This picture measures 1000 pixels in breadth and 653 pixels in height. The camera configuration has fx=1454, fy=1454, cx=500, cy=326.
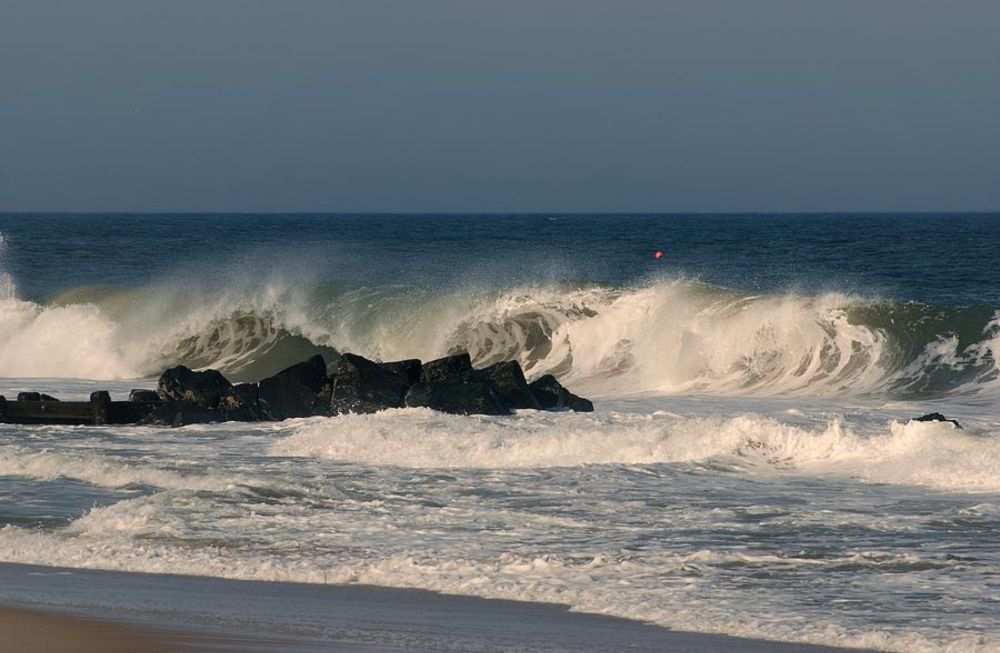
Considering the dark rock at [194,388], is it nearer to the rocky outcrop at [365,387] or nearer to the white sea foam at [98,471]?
the rocky outcrop at [365,387]

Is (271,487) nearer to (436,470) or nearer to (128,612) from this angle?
(436,470)

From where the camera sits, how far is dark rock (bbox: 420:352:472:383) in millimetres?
18781

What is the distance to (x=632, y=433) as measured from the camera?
49.5ft

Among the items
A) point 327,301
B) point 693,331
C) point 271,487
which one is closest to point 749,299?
point 693,331

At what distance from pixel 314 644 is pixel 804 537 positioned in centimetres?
427

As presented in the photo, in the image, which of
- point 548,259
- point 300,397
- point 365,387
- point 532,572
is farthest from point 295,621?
point 548,259

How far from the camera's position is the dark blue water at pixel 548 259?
39.7 metres

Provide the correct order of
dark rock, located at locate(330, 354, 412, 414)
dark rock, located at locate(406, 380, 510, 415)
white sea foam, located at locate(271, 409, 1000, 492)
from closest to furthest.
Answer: white sea foam, located at locate(271, 409, 1000, 492), dark rock, located at locate(406, 380, 510, 415), dark rock, located at locate(330, 354, 412, 414)

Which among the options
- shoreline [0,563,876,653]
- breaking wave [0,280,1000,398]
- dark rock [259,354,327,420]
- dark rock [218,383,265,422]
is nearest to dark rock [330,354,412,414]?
dark rock [259,354,327,420]

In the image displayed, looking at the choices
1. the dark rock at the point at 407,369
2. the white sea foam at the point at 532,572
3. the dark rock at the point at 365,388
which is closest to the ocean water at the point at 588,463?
the white sea foam at the point at 532,572

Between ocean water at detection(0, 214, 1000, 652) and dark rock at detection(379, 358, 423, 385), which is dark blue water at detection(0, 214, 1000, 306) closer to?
ocean water at detection(0, 214, 1000, 652)

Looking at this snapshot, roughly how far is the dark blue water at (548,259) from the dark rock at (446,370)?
13.2 metres

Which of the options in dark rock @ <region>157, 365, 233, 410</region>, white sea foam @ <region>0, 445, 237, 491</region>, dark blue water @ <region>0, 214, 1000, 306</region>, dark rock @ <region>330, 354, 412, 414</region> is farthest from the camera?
dark blue water @ <region>0, 214, 1000, 306</region>

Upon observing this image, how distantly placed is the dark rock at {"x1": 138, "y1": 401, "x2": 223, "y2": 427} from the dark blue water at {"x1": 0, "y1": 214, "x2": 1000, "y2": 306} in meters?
14.8
